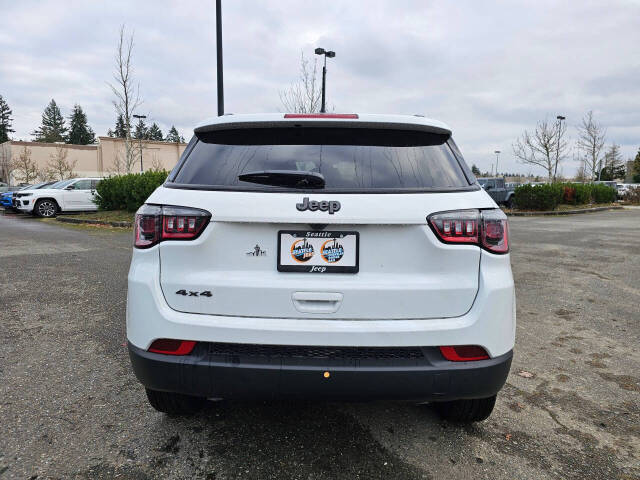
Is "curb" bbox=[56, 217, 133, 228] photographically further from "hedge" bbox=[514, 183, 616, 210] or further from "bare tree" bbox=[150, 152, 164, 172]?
"bare tree" bbox=[150, 152, 164, 172]

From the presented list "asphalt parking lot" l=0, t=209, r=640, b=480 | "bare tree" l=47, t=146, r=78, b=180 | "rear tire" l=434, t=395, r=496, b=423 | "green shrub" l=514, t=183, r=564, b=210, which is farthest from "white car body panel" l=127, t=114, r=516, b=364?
"bare tree" l=47, t=146, r=78, b=180

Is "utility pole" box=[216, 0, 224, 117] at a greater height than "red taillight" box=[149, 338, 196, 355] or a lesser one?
greater

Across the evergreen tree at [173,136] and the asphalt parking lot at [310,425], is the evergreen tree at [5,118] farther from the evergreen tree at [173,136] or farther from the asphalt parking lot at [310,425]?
the asphalt parking lot at [310,425]

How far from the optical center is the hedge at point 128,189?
15070 mm

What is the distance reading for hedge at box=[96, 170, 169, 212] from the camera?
49.4ft

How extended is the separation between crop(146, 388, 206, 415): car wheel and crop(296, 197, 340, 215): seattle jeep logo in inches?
51.5

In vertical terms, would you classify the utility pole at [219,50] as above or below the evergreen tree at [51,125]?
below

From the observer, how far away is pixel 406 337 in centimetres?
197

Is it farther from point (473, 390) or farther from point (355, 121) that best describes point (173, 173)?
point (473, 390)

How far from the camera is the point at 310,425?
102 inches

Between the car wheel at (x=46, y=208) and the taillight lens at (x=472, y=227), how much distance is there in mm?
19819

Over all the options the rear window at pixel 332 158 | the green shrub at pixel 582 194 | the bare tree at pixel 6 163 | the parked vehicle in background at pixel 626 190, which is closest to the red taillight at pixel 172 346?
the rear window at pixel 332 158

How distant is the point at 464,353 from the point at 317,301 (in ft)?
2.32

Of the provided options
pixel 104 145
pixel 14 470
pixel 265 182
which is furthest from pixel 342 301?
pixel 104 145
